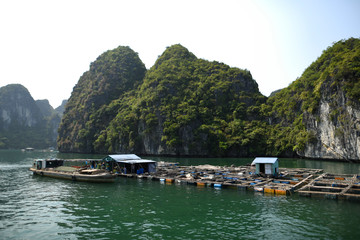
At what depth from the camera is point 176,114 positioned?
101m

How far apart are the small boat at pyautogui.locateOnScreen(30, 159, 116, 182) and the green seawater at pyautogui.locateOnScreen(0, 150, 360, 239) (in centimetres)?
561

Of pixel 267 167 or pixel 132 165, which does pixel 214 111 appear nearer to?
pixel 132 165

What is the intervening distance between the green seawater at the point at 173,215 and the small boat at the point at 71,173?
5.61 meters

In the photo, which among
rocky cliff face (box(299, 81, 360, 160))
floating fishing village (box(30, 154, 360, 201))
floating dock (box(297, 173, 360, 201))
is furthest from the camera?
rocky cliff face (box(299, 81, 360, 160))

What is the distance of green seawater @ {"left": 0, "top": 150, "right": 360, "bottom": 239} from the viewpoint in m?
14.7

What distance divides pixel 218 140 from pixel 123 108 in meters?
57.7

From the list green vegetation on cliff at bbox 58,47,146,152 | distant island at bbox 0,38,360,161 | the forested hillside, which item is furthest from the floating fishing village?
green vegetation on cliff at bbox 58,47,146,152

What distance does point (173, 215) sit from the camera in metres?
18.2

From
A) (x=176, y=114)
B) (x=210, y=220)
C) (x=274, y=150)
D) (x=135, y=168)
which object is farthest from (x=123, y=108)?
(x=210, y=220)

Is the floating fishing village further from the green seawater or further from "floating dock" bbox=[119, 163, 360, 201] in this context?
the green seawater

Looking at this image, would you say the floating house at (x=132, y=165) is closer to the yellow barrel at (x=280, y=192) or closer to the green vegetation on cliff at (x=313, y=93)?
the yellow barrel at (x=280, y=192)

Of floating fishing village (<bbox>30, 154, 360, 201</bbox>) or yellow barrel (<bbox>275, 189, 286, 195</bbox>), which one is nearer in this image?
yellow barrel (<bbox>275, 189, 286, 195</bbox>)

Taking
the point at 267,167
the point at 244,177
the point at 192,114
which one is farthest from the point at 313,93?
the point at 244,177

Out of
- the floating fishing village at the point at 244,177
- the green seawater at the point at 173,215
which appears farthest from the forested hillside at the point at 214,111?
the green seawater at the point at 173,215
